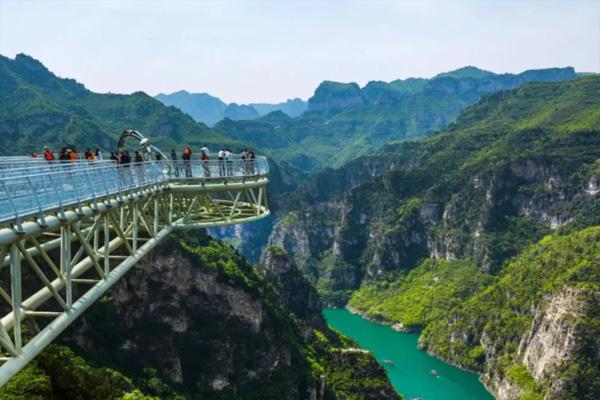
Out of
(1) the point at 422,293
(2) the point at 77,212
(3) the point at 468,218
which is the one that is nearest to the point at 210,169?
(2) the point at 77,212

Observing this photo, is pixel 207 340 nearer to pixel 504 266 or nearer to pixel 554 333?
pixel 554 333

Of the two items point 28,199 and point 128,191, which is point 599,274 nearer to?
point 128,191

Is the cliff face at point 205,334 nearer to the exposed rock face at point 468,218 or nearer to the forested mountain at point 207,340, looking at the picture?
the forested mountain at point 207,340

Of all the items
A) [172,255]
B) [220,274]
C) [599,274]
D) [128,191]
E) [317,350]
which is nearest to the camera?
[128,191]

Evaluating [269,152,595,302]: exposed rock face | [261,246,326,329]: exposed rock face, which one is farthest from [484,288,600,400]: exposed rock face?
[269,152,595,302]: exposed rock face

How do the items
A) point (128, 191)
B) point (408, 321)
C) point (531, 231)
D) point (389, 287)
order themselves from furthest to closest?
point (389, 287) → point (531, 231) → point (408, 321) → point (128, 191)

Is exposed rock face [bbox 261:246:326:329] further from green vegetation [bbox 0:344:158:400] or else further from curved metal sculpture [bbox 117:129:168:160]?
curved metal sculpture [bbox 117:129:168:160]

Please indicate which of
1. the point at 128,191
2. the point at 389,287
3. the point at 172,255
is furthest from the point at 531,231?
the point at 128,191
